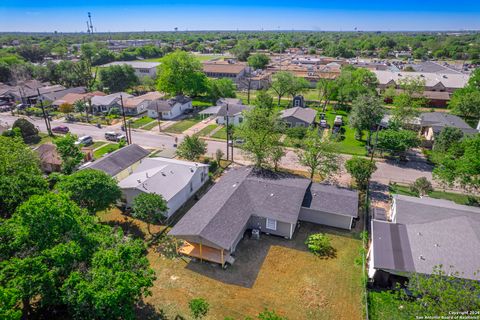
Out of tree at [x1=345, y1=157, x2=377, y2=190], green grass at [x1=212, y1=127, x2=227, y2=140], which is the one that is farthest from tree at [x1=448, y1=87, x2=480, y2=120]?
green grass at [x1=212, y1=127, x2=227, y2=140]

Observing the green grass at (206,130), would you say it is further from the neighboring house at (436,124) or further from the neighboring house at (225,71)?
the neighboring house at (225,71)

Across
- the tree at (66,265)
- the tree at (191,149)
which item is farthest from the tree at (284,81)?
the tree at (66,265)

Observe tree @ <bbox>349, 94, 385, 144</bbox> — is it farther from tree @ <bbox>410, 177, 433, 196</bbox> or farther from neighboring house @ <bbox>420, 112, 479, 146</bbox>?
tree @ <bbox>410, 177, 433, 196</bbox>

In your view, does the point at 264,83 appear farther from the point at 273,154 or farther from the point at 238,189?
the point at 238,189

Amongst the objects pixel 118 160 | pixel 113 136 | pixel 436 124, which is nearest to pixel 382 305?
pixel 118 160

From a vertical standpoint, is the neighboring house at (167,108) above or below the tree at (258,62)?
below

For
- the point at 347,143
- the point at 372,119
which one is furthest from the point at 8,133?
the point at 372,119

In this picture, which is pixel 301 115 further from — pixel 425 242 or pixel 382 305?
pixel 382 305
